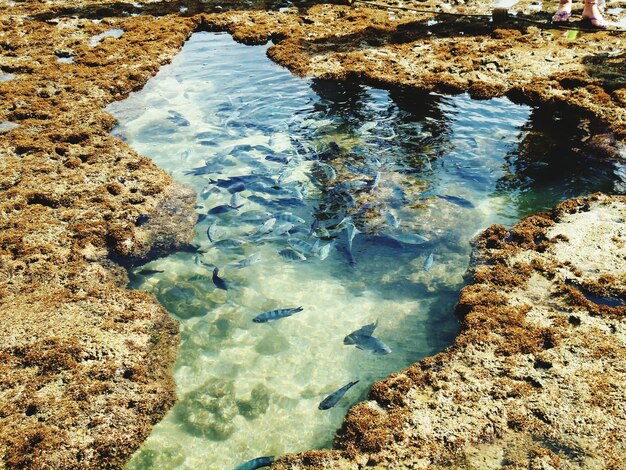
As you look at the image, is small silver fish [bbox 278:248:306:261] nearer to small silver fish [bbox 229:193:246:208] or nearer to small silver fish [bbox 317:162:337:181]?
small silver fish [bbox 229:193:246:208]

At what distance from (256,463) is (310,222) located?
377 centimetres

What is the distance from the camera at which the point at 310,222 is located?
6871 millimetres

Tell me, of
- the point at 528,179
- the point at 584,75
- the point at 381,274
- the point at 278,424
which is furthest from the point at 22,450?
the point at 584,75

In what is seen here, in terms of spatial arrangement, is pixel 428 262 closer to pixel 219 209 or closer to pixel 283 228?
pixel 283 228

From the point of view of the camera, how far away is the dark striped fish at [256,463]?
3822 mm

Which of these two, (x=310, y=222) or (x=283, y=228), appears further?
(x=310, y=222)

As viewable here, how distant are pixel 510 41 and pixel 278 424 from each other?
10778 millimetres

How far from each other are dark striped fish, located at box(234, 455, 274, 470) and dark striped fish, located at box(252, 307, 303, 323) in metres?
1.64

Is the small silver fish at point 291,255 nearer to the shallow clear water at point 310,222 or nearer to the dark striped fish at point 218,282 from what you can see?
the shallow clear water at point 310,222

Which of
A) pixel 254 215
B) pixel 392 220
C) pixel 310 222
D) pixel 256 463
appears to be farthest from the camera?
pixel 254 215

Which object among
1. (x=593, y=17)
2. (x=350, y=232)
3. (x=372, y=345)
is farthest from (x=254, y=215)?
(x=593, y=17)

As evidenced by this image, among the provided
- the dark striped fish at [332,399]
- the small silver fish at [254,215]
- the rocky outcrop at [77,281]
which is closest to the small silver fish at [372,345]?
the dark striped fish at [332,399]

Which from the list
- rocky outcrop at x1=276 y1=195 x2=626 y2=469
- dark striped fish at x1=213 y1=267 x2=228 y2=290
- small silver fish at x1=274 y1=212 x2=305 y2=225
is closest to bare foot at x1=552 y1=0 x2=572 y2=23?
rocky outcrop at x1=276 y1=195 x2=626 y2=469

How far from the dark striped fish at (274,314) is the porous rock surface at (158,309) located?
0.98 metres
